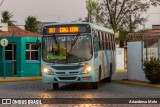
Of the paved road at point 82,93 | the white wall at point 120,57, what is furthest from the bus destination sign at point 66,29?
the white wall at point 120,57

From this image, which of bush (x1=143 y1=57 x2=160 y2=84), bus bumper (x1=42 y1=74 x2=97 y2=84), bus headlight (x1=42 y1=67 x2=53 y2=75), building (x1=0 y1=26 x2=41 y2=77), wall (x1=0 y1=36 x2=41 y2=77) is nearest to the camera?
bus bumper (x1=42 y1=74 x2=97 y2=84)

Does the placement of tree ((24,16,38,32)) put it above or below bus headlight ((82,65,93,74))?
above

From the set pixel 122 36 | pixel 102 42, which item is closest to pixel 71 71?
pixel 102 42

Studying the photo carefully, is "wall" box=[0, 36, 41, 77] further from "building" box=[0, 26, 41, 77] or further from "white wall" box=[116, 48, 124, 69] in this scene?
"white wall" box=[116, 48, 124, 69]

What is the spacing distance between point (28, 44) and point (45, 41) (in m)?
14.6

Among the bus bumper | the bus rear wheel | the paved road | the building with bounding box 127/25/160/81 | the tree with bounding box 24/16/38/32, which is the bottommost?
the paved road

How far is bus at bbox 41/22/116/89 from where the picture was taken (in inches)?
834

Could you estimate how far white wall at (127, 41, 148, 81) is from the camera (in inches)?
1039

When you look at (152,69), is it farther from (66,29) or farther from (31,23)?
(31,23)

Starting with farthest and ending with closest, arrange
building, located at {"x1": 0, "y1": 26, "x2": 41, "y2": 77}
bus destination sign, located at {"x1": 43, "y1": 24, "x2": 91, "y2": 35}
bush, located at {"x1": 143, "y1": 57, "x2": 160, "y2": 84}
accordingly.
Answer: building, located at {"x1": 0, "y1": 26, "x2": 41, "y2": 77}
bush, located at {"x1": 143, "y1": 57, "x2": 160, "y2": 84}
bus destination sign, located at {"x1": 43, "y1": 24, "x2": 91, "y2": 35}

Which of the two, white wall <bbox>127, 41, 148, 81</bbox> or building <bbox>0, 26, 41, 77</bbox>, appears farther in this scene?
building <bbox>0, 26, 41, 77</bbox>

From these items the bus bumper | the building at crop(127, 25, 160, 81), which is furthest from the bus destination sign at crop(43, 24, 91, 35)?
the building at crop(127, 25, 160, 81)

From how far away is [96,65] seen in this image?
71.9ft

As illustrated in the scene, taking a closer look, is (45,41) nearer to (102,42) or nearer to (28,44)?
(102,42)
